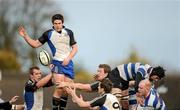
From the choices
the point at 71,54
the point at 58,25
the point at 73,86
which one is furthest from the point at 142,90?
the point at 58,25

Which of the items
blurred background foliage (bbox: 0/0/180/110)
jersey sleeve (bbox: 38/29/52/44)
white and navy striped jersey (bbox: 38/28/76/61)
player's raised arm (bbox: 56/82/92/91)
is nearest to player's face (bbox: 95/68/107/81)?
player's raised arm (bbox: 56/82/92/91)

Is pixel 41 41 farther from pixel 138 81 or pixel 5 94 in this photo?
pixel 5 94

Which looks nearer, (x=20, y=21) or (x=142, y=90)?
(x=142, y=90)

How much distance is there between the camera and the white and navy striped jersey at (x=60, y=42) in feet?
41.0

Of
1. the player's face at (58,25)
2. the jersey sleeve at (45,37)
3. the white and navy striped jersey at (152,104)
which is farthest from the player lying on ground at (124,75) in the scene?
the player's face at (58,25)

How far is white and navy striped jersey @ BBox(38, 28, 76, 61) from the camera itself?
41.0 ft

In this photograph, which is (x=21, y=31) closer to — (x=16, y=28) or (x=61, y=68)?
Answer: (x=61, y=68)

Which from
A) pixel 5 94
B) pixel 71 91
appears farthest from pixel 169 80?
pixel 71 91

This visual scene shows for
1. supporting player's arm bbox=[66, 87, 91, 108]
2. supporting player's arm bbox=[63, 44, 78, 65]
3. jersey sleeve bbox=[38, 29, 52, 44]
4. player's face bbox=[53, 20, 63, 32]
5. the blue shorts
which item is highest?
player's face bbox=[53, 20, 63, 32]

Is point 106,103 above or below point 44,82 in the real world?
below

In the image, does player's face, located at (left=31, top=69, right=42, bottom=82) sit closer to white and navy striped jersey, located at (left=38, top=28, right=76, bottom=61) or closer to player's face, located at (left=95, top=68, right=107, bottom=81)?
white and navy striped jersey, located at (left=38, top=28, right=76, bottom=61)

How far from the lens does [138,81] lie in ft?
41.9

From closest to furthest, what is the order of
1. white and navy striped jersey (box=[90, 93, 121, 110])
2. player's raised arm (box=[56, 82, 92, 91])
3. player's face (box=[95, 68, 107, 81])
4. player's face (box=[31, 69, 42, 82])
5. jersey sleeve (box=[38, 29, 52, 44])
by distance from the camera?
white and navy striped jersey (box=[90, 93, 121, 110]) < player's raised arm (box=[56, 82, 92, 91]) < player's face (box=[95, 68, 107, 81]) < jersey sleeve (box=[38, 29, 52, 44]) < player's face (box=[31, 69, 42, 82])

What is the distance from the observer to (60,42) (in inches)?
492
